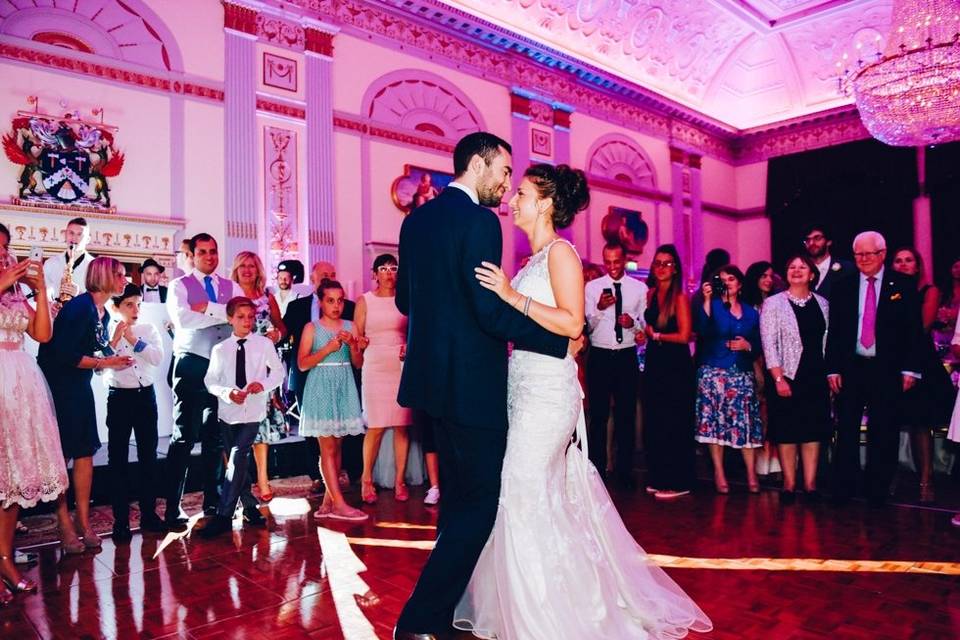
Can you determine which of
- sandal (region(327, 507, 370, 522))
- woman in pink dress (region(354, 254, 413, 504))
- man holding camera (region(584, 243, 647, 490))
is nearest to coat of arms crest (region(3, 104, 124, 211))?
woman in pink dress (region(354, 254, 413, 504))

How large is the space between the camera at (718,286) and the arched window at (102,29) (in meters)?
5.24

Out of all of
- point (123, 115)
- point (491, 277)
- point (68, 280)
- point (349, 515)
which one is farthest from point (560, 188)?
point (123, 115)

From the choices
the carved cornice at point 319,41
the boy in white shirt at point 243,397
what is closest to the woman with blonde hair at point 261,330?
the boy in white shirt at point 243,397

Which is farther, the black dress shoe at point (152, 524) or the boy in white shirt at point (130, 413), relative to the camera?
the black dress shoe at point (152, 524)

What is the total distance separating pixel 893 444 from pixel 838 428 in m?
0.29

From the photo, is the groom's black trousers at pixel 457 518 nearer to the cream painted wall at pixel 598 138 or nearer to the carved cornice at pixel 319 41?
the carved cornice at pixel 319 41

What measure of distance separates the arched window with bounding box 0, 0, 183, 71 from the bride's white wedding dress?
17.8 ft

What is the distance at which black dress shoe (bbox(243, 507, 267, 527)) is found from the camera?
11.4 ft

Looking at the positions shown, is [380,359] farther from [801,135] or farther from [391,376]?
[801,135]

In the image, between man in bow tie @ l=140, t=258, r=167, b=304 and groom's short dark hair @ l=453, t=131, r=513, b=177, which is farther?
man in bow tie @ l=140, t=258, r=167, b=304

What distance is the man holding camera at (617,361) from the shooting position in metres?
4.34

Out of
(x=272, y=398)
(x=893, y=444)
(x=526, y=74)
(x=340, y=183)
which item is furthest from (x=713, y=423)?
(x=526, y=74)

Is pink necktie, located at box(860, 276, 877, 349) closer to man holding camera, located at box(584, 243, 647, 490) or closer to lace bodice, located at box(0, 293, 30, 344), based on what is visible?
man holding camera, located at box(584, 243, 647, 490)

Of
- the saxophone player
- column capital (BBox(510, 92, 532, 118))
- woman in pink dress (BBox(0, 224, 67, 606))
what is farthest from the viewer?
column capital (BBox(510, 92, 532, 118))
